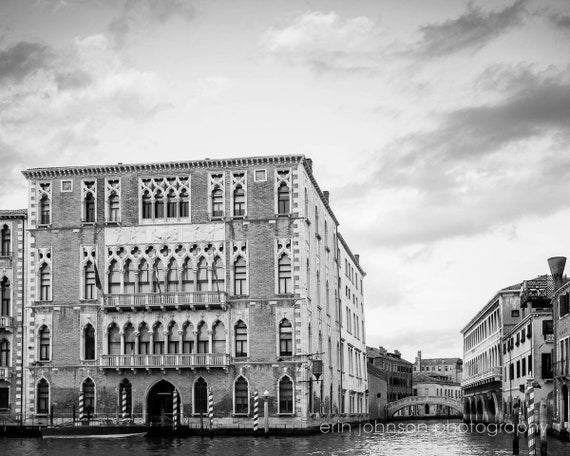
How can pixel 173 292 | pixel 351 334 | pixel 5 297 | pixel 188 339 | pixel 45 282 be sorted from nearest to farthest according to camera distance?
pixel 173 292 → pixel 188 339 → pixel 45 282 → pixel 5 297 → pixel 351 334

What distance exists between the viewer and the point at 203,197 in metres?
52.4

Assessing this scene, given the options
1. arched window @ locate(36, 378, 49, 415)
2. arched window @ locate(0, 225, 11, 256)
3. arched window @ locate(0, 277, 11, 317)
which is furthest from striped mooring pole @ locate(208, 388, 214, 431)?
arched window @ locate(0, 225, 11, 256)

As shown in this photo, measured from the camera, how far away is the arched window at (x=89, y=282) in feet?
173

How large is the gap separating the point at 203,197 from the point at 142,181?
362 cm

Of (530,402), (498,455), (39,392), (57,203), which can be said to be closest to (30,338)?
(39,392)

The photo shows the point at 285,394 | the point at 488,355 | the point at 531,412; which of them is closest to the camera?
the point at 531,412

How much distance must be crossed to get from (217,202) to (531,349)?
64.5ft

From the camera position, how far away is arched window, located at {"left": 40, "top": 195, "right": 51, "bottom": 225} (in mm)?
54062

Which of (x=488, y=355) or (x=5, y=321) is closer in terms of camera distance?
(x=5, y=321)

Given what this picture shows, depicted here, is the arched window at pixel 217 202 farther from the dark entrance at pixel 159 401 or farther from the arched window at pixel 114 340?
the dark entrance at pixel 159 401

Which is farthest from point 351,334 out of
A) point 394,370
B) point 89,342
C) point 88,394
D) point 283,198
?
point 394,370

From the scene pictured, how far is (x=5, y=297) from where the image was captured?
55156 millimetres

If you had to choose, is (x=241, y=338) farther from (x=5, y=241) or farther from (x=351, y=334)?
(x=351, y=334)

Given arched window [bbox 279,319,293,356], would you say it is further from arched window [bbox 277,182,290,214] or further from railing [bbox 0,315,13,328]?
railing [bbox 0,315,13,328]
